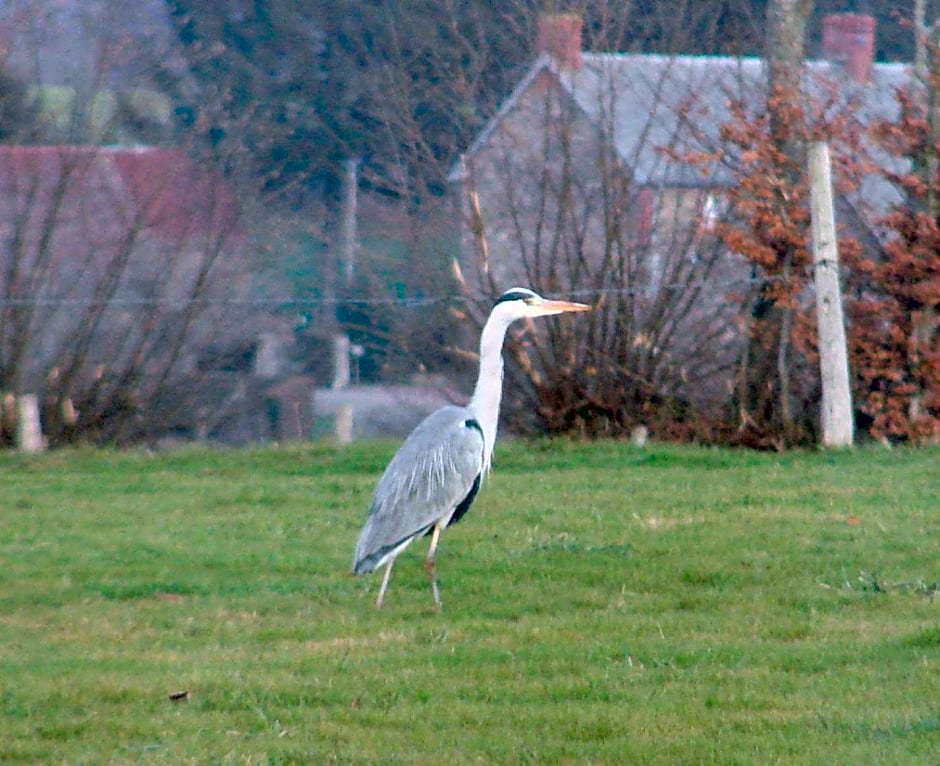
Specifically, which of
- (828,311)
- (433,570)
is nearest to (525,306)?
(433,570)

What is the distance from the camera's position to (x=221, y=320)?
19.0m

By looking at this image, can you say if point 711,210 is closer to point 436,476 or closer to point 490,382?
point 490,382

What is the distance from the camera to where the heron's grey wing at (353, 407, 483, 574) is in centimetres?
791

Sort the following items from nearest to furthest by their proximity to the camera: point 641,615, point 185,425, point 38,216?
point 641,615
point 38,216
point 185,425

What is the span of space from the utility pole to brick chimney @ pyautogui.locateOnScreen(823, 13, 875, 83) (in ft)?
25.8

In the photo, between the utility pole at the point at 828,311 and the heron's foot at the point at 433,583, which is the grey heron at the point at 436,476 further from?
the utility pole at the point at 828,311

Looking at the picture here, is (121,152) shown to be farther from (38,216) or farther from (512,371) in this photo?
(512,371)

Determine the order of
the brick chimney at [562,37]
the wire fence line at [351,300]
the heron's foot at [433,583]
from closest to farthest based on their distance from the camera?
the heron's foot at [433,583] → the wire fence line at [351,300] → the brick chimney at [562,37]

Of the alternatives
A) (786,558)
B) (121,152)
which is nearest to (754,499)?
(786,558)

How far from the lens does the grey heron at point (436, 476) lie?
26.0ft

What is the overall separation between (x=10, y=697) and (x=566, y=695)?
7.37 feet

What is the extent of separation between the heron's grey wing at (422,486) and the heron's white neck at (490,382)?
102 mm

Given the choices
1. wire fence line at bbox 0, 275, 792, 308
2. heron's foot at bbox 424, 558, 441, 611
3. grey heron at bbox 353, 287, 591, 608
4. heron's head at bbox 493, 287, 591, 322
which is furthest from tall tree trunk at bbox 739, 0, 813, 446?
heron's foot at bbox 424, 558, 441, 611

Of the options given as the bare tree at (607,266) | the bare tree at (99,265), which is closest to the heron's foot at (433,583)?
the bare tree at (607,266)
